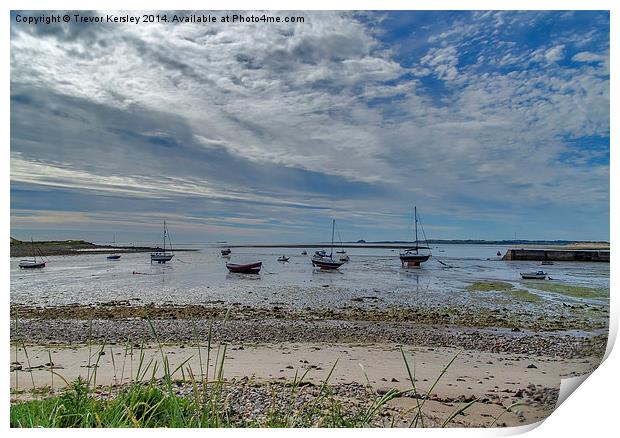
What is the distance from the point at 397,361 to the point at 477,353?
2.86 ft

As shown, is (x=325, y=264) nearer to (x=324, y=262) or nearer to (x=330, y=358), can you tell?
(x=324, y=262)

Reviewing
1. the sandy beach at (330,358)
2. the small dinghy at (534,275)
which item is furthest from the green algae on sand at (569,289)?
the sandy beach at (330,358)

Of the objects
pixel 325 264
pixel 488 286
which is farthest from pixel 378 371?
pixel 325 264

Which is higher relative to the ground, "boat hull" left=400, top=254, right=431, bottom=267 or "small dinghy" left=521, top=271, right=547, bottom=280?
"boat hull" left=400, top=254, right=431, bottom=267

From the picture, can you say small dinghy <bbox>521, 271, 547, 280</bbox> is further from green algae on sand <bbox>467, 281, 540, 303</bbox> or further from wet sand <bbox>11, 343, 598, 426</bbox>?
wet sand <bbox>11, 343, 598, 426</bbox>

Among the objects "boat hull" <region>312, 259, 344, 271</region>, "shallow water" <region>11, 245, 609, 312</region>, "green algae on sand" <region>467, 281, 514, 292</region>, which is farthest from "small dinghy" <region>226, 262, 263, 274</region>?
"green algae on sand" <region>467, 281, 514, 292</region>

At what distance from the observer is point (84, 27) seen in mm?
2393

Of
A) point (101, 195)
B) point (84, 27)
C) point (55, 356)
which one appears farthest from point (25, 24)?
point (55, 356)

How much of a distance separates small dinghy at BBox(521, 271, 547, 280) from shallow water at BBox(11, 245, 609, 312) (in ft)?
0.56

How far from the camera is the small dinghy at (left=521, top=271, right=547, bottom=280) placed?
30.8 ft

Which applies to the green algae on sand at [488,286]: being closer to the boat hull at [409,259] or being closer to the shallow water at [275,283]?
the shallow water at [275,283]

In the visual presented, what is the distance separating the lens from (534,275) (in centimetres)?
959

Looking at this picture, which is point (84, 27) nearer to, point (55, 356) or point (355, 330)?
point (55, 356)

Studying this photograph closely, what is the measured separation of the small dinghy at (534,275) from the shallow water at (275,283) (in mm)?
170
